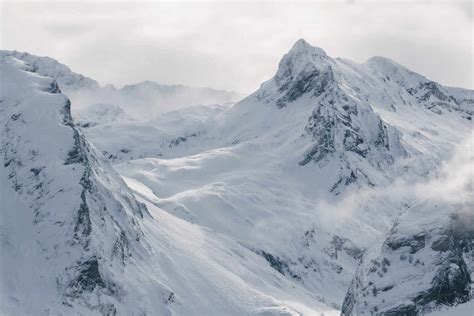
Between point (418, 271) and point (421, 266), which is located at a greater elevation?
point (421, 266)

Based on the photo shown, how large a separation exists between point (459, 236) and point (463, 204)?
7798 millimetres

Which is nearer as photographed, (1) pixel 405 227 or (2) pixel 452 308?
(2) pixel 452 308

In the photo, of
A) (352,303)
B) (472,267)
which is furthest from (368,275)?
(472,267)

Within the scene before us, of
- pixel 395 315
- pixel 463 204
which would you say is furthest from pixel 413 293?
pixel 463 204

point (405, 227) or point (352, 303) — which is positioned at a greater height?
point (405, 227)

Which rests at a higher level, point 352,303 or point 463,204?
point 463,204

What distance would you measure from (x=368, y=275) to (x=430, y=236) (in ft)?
42.8

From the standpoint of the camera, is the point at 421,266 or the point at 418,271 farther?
the point at 421,266

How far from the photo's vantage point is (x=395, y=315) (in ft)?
569

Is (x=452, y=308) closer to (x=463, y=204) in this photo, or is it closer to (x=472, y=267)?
(x=472, y=267)

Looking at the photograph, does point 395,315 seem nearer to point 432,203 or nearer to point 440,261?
point 440,261

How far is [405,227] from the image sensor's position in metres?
186

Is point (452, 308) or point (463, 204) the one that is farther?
point (463, 204)

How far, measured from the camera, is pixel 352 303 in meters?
184
